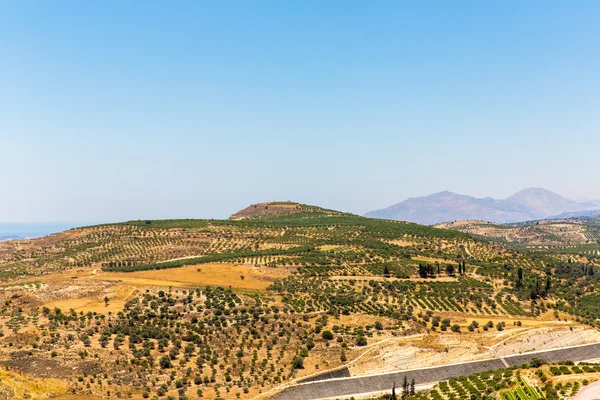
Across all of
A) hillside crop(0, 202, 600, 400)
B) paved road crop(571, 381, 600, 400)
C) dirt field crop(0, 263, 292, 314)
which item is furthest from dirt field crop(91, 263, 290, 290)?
paved road crop(571, 381, 600, 400)

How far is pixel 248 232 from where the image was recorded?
136625mm

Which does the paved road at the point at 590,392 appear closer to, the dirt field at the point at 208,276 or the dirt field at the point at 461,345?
the dirt field at the point at 461,345

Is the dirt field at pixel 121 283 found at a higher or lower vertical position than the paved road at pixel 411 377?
higher

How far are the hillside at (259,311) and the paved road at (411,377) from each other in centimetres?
169

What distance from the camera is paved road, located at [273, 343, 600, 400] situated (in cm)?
4306

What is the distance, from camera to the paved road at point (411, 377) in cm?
4306

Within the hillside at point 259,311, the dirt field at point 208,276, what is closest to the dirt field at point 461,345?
the hillside at point 259,311

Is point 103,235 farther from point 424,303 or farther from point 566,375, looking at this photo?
point 566,375

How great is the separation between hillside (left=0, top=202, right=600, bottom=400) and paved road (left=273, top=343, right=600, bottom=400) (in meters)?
1.69

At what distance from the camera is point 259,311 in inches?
2452

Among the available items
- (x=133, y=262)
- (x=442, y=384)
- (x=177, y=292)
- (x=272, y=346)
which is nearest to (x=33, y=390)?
(x=272, y=346)

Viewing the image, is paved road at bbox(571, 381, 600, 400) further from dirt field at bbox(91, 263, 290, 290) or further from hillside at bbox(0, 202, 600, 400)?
dirt field at bbox(91, 263, 290, 290)

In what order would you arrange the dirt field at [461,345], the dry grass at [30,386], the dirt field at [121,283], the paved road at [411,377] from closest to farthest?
the dry grass at [30,386]
the paved road at [411,377]
the dirt field at [461,345]
the dirt field at [121,283]

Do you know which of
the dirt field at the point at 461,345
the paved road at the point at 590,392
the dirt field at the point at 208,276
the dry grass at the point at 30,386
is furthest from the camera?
the dirt field at the point at 208,276
